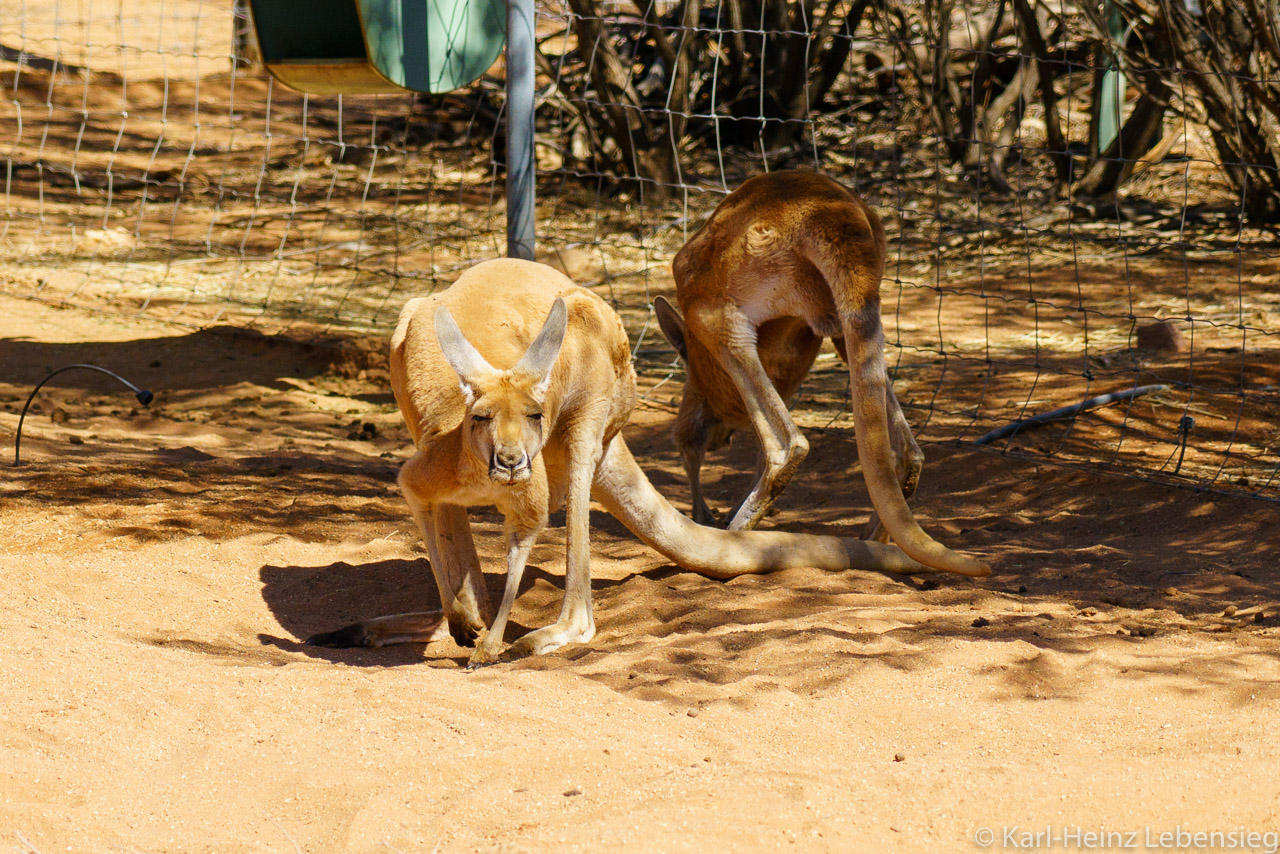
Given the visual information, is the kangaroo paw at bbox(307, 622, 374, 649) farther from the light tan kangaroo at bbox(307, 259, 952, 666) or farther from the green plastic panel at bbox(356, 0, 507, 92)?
the green plastic panel at bbox(356, 0, 507, 92)

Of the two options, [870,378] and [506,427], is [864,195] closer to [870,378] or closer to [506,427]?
[870,378]

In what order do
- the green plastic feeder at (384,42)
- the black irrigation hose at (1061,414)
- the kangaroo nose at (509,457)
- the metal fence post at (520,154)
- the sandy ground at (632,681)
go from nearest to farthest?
the sandy ground at (632,681)
the kangaroo nose at (509,457)
the black irrigation hose at (1061,414)
the green plastic feeder at (384,42)
the metal fence post at (520,154)

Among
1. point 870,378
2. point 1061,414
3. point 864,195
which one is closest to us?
point 870,378

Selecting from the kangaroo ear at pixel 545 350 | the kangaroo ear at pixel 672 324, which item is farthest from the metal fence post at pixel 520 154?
the kangaroo ear at pixel 545 350

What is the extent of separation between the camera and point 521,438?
3.07 metres

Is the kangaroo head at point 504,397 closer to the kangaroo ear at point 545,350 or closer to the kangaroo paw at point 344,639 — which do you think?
the kangaroo ear at point 545,350

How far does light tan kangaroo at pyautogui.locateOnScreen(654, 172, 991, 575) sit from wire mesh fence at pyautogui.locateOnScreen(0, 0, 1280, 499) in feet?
3.83

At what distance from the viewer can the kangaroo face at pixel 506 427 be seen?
9.95 feet

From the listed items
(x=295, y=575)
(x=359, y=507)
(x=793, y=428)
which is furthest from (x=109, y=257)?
(x=793, y=428)

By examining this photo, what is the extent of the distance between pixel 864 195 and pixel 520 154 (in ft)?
15.0

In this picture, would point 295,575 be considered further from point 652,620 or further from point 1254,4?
point 1254,4

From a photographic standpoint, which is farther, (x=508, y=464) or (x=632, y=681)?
(x=632, y=681)

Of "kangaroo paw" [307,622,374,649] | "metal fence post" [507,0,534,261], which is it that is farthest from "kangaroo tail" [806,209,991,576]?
"metal fence post" [507,0,534,261]

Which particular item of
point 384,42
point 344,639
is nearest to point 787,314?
point 344,639
